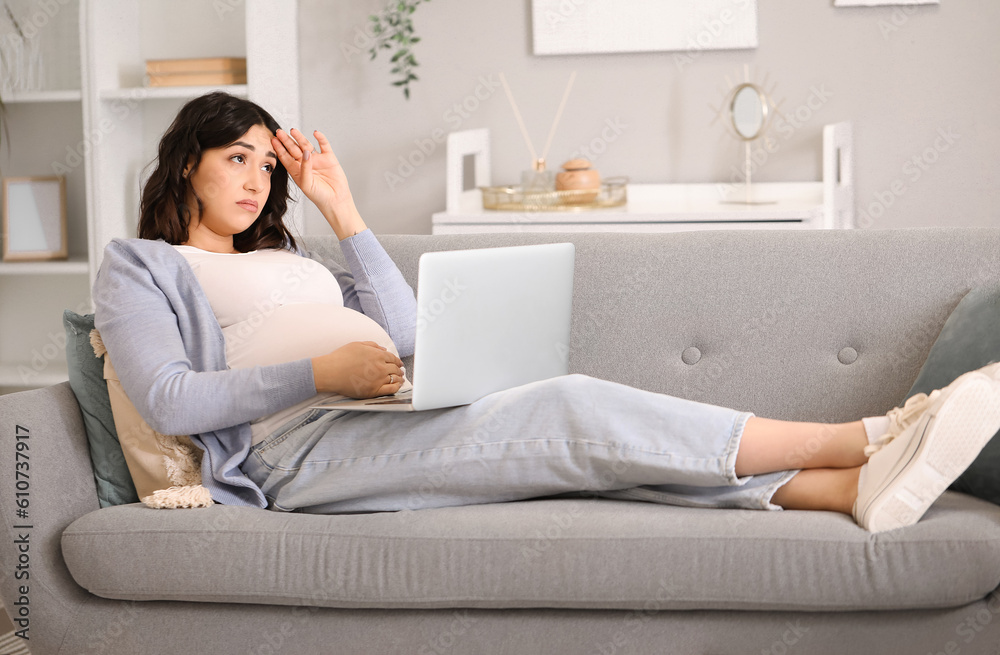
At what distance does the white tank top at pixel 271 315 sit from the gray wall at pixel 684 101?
1.37 metres

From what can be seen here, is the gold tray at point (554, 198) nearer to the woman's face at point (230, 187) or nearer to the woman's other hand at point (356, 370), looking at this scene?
the woman's face at point (230, 187)

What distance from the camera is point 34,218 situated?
9.32ft

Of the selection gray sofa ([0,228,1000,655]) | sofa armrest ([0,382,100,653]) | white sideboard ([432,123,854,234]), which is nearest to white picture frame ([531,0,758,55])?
white sideboard ([432,123,854,234])

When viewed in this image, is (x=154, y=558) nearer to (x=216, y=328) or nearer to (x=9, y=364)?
(x=216, y=328)

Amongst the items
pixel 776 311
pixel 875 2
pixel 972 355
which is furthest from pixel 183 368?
pixel 875 2

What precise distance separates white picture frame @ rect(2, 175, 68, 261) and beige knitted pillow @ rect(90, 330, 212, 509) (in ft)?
5.52

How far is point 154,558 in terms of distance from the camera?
4.14ft

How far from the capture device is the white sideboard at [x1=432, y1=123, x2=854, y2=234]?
233cm

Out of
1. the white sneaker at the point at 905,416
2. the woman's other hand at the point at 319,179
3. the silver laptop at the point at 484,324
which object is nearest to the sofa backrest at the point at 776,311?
the silver laptop at the point at 484,324

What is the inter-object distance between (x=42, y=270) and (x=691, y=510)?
7.34 feet

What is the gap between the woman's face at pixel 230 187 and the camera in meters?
1.58

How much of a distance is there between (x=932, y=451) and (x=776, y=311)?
0.50 m

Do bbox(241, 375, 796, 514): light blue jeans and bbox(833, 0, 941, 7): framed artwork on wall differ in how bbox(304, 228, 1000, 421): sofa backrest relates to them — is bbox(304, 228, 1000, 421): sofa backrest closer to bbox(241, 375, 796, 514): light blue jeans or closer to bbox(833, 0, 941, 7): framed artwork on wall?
bbox(241, 375, 796, 514): light blue jeans

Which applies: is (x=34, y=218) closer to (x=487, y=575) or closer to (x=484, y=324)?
(x=484, y=324)
